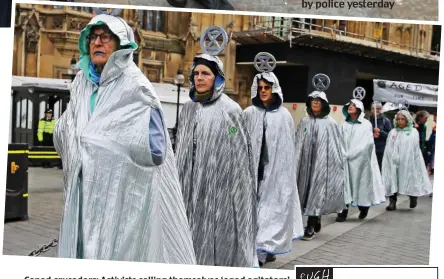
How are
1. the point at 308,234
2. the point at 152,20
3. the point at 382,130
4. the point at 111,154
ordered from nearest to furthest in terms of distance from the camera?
the point at 111,154
the point at 152,20
the point at 308,234
the point at 382,130

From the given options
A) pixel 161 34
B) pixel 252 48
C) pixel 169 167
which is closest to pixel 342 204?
pixel 252 48

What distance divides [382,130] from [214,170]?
3269 mm

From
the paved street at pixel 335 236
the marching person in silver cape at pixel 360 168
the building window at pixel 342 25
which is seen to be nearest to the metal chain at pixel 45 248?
the paved street at pixel 335 236

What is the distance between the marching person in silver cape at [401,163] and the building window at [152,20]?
301 cm


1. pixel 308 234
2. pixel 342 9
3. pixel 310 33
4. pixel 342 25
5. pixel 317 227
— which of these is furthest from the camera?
pixel 317 227

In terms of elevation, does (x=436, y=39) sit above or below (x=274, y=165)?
above

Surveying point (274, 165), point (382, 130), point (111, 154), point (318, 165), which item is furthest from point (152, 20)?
point (382, 130)

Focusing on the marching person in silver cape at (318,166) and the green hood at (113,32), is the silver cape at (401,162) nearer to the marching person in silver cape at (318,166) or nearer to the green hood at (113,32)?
the marching person in silver cape at (318,166)

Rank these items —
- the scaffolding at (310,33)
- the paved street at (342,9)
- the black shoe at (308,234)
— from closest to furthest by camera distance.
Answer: the paved street at (342,9) → the scaffolding at (310,33) → the black shoe at (308,234)

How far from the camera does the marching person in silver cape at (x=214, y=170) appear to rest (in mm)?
3975

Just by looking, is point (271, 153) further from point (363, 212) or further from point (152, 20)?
point (363, 212)

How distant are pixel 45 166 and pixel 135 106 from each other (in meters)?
2.81

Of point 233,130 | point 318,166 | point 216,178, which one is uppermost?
point 233,130

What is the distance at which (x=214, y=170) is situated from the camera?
3.97m
